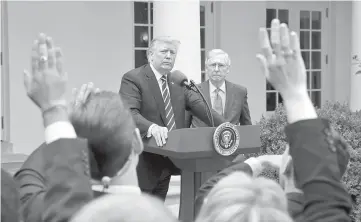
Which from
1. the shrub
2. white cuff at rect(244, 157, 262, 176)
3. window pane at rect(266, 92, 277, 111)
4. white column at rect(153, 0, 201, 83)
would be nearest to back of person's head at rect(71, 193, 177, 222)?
white cuff at rect(244, 157, 262, 176)

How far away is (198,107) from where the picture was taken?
4.15 m

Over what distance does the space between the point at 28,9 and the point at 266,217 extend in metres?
7.63

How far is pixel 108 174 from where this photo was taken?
5.64ft

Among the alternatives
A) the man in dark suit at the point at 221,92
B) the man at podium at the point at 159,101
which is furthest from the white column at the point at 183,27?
the man at podium at the point at 159,101

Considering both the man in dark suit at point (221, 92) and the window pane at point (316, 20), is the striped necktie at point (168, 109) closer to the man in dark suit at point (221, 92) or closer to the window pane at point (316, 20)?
the man in dark suit at point (221, 92)

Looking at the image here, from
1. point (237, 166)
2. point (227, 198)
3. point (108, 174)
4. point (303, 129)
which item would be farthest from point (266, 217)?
point (237, 166)

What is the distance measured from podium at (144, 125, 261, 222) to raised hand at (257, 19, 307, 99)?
6.63ft

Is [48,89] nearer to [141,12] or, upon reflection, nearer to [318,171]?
[318,171]

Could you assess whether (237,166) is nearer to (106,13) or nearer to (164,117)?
(164,117)

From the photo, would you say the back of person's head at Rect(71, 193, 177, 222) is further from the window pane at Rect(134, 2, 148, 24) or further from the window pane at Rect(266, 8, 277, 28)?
the window pane at Rect(266, 8, 277, 28)

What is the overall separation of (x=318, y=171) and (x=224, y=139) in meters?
2.17

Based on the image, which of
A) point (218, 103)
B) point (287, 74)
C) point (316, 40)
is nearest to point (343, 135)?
point (218, 103)

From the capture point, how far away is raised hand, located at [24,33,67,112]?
1.45 m

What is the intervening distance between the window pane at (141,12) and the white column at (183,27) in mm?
2634
